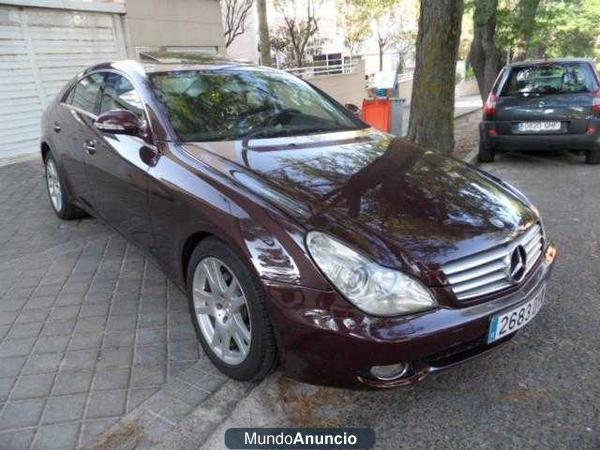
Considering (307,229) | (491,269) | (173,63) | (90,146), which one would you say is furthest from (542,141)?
(307,229)

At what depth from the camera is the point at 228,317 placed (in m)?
2.71

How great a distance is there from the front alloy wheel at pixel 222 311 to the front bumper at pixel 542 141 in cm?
613

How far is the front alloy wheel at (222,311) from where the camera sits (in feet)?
8.63

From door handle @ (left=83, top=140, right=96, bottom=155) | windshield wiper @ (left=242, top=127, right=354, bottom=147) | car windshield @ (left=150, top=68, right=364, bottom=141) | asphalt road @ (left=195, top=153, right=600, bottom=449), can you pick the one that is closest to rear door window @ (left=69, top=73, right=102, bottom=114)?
door handle @ (left=83, top=140, right=96, bottom=155)

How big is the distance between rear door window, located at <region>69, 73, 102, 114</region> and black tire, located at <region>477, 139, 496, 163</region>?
5677 mm

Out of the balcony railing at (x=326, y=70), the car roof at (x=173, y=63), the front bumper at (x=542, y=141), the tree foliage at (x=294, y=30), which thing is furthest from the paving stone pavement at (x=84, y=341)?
the tree foliage at (x=294, y=30)

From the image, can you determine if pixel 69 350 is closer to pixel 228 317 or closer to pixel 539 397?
pixel 228 317

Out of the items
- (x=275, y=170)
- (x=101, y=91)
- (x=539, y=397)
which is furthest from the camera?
(x=101, y=91)

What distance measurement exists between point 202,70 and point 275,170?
1.41m

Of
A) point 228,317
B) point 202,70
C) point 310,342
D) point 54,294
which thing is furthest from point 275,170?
point 54,294

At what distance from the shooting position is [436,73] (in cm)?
686

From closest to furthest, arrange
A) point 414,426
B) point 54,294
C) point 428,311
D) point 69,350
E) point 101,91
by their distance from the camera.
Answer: point 428,311 < point 414,426 < point 69,350 < point 54,294 < point 101,91

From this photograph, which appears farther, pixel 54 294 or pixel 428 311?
pixel 54 294

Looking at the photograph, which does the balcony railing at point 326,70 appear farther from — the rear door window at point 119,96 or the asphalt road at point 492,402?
the asphalt road at point 492,402
